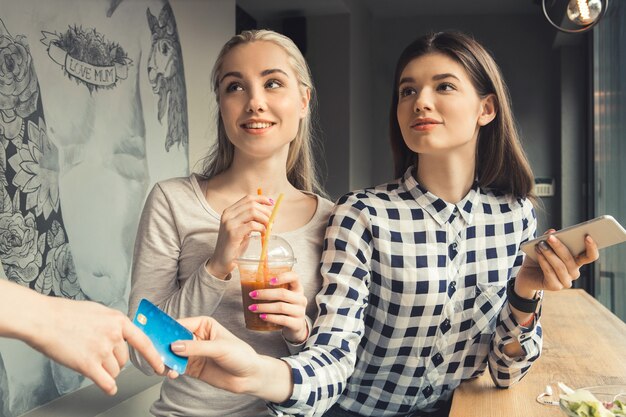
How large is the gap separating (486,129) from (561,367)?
2.21 feet

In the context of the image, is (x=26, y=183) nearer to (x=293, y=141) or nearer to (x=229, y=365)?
(x=293, y=141)

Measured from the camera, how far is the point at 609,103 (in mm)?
4734

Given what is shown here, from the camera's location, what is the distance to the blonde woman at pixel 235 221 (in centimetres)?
136

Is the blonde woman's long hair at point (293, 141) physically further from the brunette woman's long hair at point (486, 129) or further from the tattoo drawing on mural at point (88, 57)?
the tattoo drawing on mural at point (88, 57)

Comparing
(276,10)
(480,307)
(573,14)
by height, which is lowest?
(480,307)

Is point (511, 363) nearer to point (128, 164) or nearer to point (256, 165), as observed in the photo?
point (256, 165)

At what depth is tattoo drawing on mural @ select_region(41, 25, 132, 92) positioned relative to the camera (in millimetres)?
2377

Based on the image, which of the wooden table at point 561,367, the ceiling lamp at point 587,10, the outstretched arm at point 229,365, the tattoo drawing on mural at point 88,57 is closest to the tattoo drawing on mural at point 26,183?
the tattoo drawing on mural at point 88,57

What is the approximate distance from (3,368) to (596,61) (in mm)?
4938

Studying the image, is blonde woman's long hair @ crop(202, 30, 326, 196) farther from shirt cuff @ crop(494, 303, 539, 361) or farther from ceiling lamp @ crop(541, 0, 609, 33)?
ceiling lamp @ crop(541, 0, 609, 33)

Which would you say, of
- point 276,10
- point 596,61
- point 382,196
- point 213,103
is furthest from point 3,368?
point 596,61

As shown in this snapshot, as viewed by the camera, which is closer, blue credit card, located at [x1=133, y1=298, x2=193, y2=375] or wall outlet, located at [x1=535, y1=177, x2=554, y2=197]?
blue credit card, located at [x1=133, y1=298, x2=193, y2=375]

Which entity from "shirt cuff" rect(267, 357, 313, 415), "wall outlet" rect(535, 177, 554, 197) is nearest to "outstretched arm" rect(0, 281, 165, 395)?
"shirt cuff" rect(267, 357, 313, 415)

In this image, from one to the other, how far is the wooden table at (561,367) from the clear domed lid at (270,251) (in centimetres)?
47
